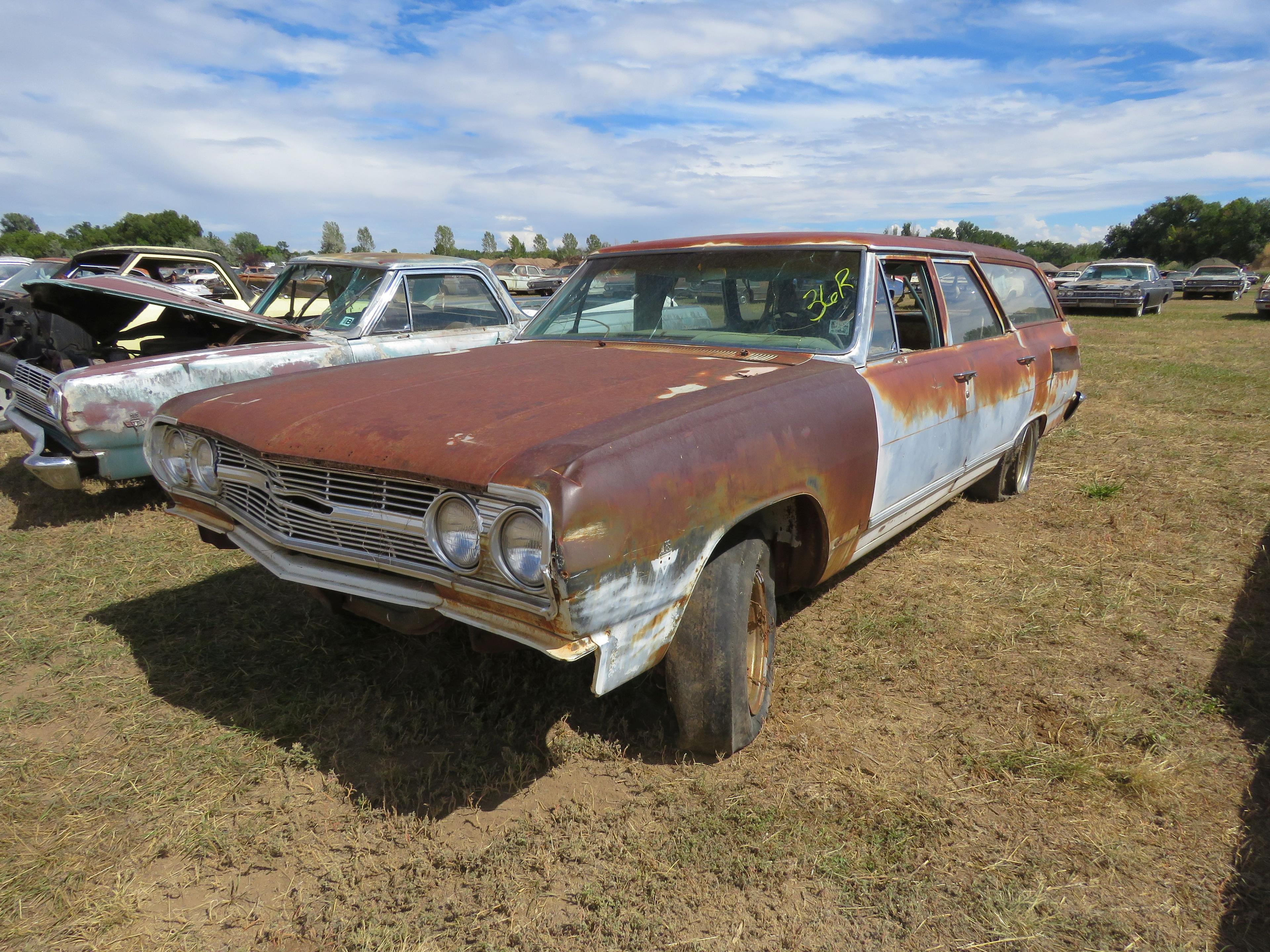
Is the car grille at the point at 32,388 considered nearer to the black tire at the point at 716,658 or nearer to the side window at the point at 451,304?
the side window at the point at 451,304

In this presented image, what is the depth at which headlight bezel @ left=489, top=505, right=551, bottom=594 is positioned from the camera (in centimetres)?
186

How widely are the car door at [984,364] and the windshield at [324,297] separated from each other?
3702 mm

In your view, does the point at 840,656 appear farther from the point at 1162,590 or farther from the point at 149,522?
the point at 149,522

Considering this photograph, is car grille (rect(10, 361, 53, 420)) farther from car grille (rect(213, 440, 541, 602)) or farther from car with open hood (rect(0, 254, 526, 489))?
car grille (rect(213, 440, 541, 602))

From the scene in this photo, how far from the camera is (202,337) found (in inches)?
240

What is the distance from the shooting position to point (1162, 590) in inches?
147

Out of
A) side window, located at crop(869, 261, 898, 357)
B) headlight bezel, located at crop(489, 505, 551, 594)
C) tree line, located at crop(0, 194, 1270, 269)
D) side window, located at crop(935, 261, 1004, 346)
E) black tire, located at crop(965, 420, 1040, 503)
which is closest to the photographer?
headlight bezel, located at crop(489, 505, 551, 594)

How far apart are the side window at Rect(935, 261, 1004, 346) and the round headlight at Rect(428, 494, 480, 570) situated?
2756 mm

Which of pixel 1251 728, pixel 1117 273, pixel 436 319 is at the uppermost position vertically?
pixel 1117 273

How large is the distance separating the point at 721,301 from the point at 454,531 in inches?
75.0

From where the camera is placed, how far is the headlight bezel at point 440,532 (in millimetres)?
1980

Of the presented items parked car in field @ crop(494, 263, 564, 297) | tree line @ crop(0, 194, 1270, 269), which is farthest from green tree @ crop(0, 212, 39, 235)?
parked car in field @ crop(494, 263, 564, 297)

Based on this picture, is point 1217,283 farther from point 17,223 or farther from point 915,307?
point 17,223

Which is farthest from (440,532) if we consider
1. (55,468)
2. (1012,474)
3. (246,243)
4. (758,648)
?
(246,243)
